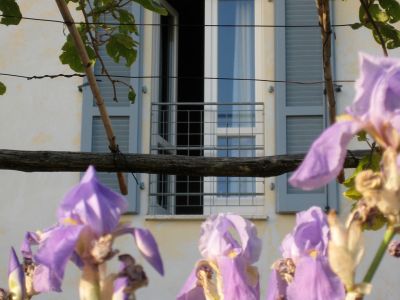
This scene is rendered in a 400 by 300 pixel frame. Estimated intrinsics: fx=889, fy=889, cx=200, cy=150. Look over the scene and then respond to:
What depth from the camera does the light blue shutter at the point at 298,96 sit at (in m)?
6.08

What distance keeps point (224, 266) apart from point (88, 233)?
21 centimetres

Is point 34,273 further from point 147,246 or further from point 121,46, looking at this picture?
point 121,46

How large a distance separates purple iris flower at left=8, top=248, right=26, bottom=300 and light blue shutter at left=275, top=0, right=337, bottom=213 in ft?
17.0

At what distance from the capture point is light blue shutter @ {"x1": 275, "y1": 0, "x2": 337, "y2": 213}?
6082 mm

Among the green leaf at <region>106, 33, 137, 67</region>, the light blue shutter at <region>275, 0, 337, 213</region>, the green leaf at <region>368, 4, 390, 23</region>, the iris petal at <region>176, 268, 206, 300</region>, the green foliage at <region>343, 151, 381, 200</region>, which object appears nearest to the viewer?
the iris petal at <region>176, 268, 206, 300</region>

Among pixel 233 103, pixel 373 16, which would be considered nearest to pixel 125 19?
pixel 373 16

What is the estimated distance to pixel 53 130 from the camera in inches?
250

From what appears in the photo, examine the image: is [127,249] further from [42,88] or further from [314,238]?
[314,238]

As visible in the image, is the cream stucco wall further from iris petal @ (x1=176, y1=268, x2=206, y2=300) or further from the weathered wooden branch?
iris petal @ (x1=176, y1=268, x2=206, y2=300)

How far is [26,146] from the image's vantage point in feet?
20.6

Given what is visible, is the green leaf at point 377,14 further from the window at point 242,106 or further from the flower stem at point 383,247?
the window at point 242,106

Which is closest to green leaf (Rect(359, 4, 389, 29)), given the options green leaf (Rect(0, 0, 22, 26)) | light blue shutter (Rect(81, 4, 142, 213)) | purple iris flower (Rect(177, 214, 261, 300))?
green leaf (Rect(0, 0, 22, 26))

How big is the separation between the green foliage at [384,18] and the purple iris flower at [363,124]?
1.95 meters

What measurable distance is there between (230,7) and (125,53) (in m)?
3.84
